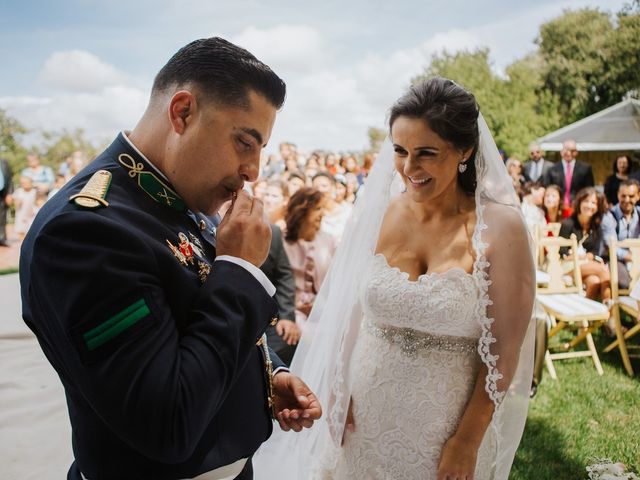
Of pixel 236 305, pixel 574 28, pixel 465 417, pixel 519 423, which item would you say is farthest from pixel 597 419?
pixel 574 28

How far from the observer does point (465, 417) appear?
81.0 inches

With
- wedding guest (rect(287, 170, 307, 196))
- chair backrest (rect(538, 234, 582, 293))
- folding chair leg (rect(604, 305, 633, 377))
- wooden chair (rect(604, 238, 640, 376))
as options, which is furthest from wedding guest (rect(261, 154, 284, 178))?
folding chair leg (rect(604, 305, 633, 377))

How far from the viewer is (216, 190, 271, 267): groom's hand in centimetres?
116

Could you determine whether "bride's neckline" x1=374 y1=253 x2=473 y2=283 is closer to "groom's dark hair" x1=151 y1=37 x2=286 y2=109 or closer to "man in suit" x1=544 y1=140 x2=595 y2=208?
"groom's dark hair" x1=151 y1=37 x2=286 y2=109

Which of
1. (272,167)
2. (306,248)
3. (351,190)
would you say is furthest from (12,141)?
(306,248)

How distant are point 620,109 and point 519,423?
2064cm

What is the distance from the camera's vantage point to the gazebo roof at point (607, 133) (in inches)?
666

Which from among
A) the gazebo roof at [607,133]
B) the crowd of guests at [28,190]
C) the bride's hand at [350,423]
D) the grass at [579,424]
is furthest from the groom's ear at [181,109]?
the gazebo roof at [607,133]

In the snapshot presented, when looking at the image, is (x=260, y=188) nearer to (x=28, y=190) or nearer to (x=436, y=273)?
(x=436, y=273)

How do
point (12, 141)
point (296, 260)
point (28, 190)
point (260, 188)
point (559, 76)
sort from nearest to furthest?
point (296, 260), point (260, 188), point (28, 190), point (12, 141), point (559, 76)

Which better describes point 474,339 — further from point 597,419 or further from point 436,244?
point 597,419

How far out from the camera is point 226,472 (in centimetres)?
127

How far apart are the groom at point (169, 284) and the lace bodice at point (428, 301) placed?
2.82 ft

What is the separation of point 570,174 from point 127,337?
10.9 meters
